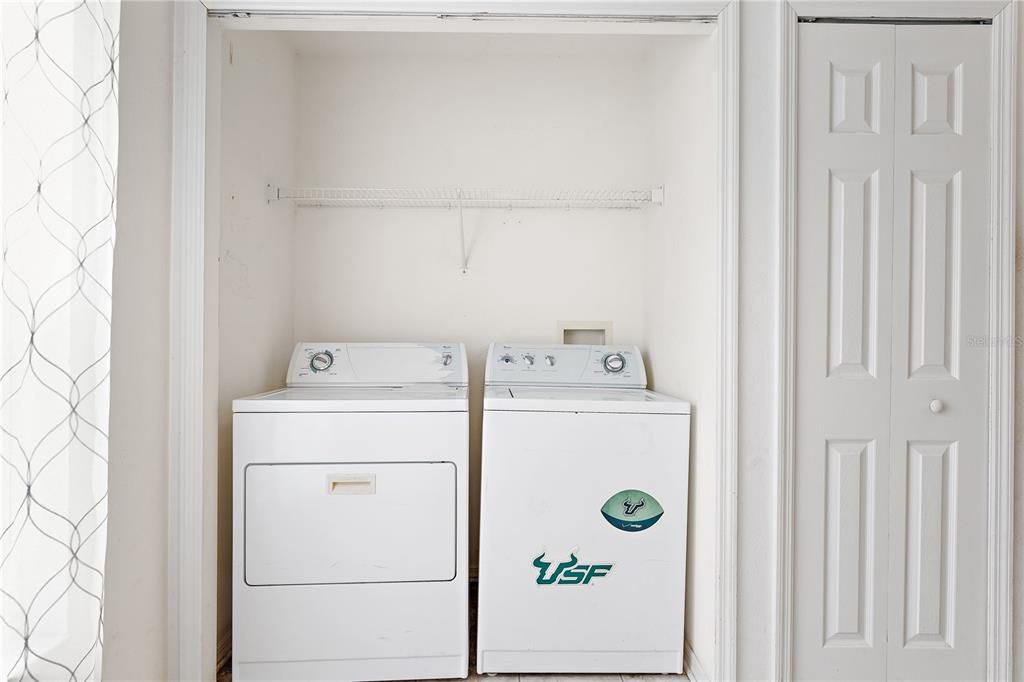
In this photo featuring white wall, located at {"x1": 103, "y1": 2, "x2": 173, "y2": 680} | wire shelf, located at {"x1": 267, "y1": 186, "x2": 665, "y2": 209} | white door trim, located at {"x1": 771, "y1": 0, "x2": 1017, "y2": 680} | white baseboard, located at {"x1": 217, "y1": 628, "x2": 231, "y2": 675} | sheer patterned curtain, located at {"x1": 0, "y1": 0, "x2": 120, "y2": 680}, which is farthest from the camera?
wire shelf, located at {"x1": 267, "y1": 186, "x2": 665, "y2": 209}

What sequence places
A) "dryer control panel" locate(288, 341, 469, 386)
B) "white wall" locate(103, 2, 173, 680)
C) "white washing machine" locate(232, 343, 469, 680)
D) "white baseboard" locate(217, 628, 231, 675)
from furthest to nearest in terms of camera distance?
1. "dryer control panel" locate(288, 341, 469, 386)
2. "white baseboard" locate(217, 628, 231, 675)
3. "white washing machine" locate(232, 343, 469, 680)
4. "white wall" locate(103, 2, 173, 680)

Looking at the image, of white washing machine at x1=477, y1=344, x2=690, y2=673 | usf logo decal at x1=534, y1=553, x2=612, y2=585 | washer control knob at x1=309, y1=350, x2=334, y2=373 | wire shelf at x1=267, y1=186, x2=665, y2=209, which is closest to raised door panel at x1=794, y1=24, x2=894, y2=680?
white washing machine at x1=477, y1=344, x2=690, y2=673

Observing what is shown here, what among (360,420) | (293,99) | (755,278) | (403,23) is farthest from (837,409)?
(293,99)

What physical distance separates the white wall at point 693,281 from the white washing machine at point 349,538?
687 millimetres

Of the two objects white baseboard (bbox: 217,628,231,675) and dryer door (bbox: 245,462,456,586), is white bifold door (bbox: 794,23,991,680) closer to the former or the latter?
dryer door (bbox: 245,462,456,586)

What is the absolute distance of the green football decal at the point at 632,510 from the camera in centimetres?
186

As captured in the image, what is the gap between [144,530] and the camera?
62.9 inches

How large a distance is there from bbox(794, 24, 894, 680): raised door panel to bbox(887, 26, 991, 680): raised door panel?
42 mm

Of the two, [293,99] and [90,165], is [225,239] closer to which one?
[90,165]

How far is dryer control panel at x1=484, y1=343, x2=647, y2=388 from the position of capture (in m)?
2.33

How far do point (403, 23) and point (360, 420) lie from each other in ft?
3.65

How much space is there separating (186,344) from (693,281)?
4.74 ft

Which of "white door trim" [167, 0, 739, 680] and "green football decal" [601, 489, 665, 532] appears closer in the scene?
"white door trim" [167, 0, 739, 680]

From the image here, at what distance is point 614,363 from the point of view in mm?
2344
